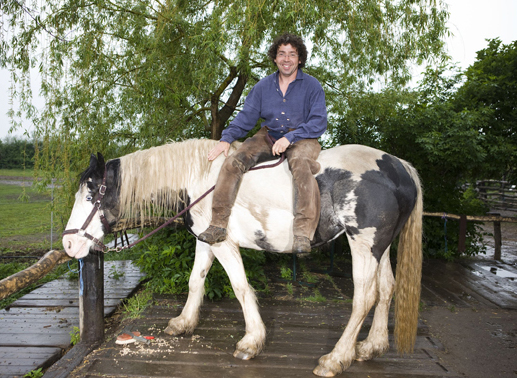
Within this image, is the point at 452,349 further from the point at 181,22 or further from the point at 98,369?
the point at 181,22

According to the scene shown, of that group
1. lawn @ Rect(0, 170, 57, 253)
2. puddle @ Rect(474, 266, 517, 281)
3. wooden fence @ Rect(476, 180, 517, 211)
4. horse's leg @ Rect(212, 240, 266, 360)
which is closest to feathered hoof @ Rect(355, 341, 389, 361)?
horse's leg @ Rect(212, 240, 266, 360)

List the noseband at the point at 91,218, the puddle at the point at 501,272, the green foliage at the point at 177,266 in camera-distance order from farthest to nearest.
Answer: the puddle at the point at 501,272 < the green foliage at the point at 177,266 < the noseband at the point at 91,218

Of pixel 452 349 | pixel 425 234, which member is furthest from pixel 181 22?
pixel 425 234

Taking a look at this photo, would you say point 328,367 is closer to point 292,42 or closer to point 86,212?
point 86,212

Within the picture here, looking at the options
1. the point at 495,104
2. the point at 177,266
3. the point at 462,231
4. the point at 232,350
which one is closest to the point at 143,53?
the point at 177,266

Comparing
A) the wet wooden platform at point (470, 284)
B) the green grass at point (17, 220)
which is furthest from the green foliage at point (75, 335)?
the green grass at point (17, 220)

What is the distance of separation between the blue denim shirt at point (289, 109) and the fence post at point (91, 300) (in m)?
1.59

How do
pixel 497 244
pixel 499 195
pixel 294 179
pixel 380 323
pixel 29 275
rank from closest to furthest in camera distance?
pixel 29 275, pixel 294 179, pixel 380 323, pixel 497 244, pixel 499 195

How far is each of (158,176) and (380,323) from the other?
7.13 feet

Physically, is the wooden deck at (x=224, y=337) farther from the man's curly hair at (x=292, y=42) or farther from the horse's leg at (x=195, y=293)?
the man's curly hair at (x=292, y=42)

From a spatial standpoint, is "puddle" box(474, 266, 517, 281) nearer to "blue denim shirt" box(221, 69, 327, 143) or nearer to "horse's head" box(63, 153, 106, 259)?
"blue denim shirt" box(221, 69, 327, 143)

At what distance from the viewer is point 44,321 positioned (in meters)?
3.73

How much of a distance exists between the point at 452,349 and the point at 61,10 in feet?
Result: 18.3

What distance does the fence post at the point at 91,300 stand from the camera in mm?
3252
